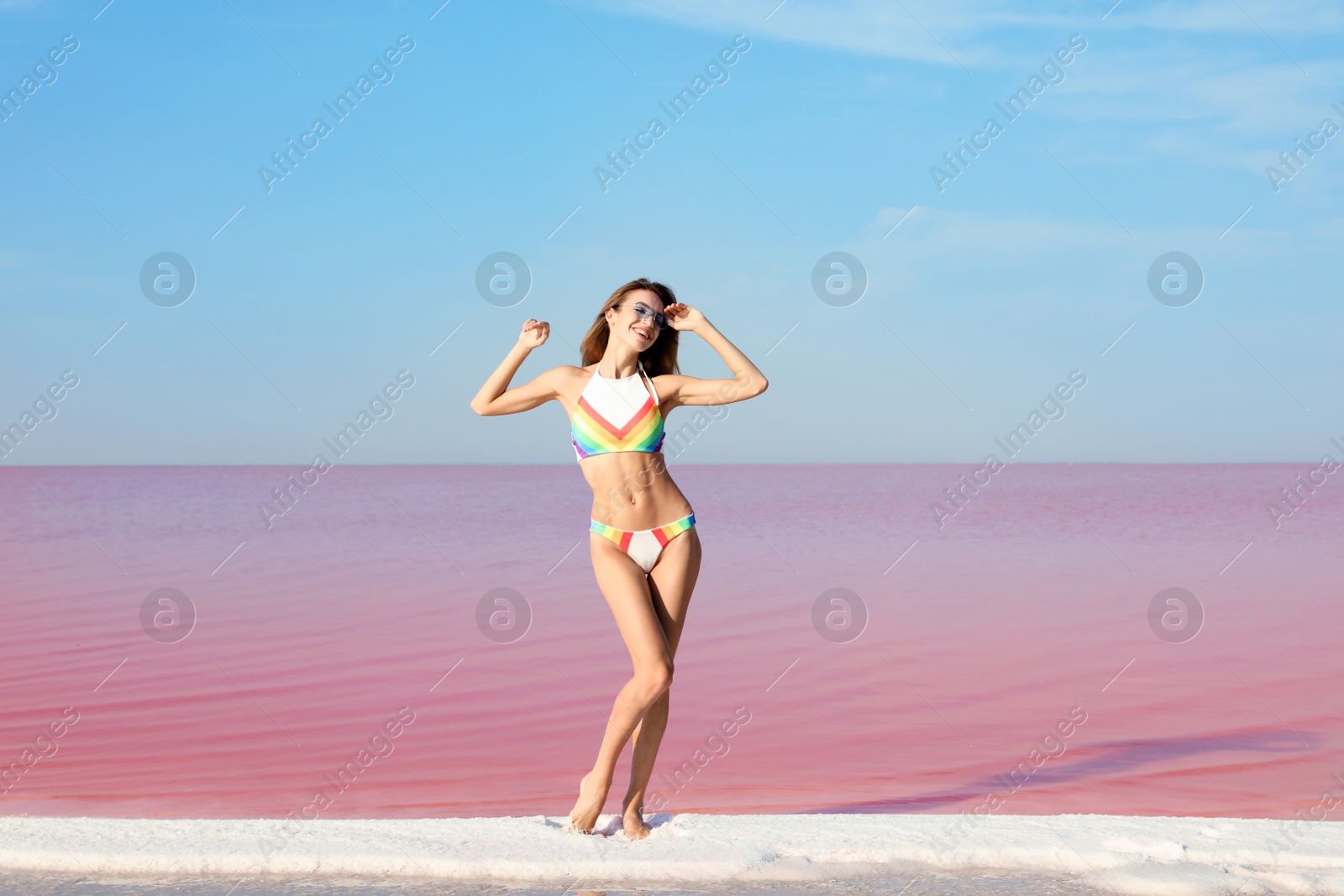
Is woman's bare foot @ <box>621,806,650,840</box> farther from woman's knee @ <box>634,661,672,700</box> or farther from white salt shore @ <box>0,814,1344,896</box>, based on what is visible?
woman's knee @ <box>634,661,672,700</box>

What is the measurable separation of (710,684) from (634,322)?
5.22 metres

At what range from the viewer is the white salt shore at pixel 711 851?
13.5 feet

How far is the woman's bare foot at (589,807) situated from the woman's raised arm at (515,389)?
1547mm

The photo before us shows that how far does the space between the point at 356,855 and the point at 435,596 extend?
11050 millimetres

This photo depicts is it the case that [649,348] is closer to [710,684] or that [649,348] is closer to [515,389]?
[515,389]

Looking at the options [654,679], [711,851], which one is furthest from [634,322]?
[711,851]

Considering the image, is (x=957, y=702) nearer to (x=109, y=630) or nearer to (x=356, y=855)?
(x=356, y=855)

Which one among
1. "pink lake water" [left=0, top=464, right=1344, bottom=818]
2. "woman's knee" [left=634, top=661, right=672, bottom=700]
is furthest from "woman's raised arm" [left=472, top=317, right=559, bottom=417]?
"pink lake water" [left=0, top=464, right=1344, bottom=818]

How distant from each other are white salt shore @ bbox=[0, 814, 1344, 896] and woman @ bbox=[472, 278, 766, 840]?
1.38ft

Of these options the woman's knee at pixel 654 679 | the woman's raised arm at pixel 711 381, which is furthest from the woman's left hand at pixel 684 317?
the woman's knee at pixel 654 679

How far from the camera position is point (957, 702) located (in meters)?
8.92

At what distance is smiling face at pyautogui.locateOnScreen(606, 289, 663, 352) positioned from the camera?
4910mm

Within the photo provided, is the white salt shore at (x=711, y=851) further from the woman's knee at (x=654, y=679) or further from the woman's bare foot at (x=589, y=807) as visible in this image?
the woman's knee at (x=654, y=679)

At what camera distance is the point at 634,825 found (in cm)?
475
